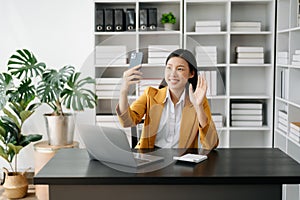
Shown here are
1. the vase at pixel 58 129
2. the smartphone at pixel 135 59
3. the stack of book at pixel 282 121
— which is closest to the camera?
the smartphone at pixel 135 59

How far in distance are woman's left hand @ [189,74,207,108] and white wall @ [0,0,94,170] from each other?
2569 millimetres

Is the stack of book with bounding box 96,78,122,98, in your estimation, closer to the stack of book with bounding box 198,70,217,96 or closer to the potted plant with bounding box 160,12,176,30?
the stack of book with bounding box 198,70,217,96

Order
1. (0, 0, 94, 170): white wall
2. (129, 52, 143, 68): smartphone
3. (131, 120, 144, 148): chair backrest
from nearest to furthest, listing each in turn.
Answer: (129, 52, 143, 68): smartphone → (131, 120, 144, 148): chair backrest → (0, 0, 94, 170): white wall

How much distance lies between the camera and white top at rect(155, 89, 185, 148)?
6.77 feet

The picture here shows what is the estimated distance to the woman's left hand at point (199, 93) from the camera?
6.66ft

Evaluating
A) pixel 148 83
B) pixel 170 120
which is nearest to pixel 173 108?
pixel 170 120

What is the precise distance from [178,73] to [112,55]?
31cm

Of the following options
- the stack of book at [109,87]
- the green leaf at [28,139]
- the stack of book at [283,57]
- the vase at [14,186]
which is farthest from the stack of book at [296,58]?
the vase at [14,186]

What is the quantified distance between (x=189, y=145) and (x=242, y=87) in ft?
7.68

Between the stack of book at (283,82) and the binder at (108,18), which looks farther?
the binder at (108,18)

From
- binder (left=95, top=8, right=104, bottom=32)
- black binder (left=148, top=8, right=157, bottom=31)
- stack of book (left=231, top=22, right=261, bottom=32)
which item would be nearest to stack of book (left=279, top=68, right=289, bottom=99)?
stack of book (left=231, top=22, right=261, bottom=32)

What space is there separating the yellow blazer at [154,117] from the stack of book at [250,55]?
84.5 inches

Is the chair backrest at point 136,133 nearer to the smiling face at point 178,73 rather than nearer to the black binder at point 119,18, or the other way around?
the smiling face at point 178,73

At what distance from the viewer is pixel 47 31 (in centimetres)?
446
